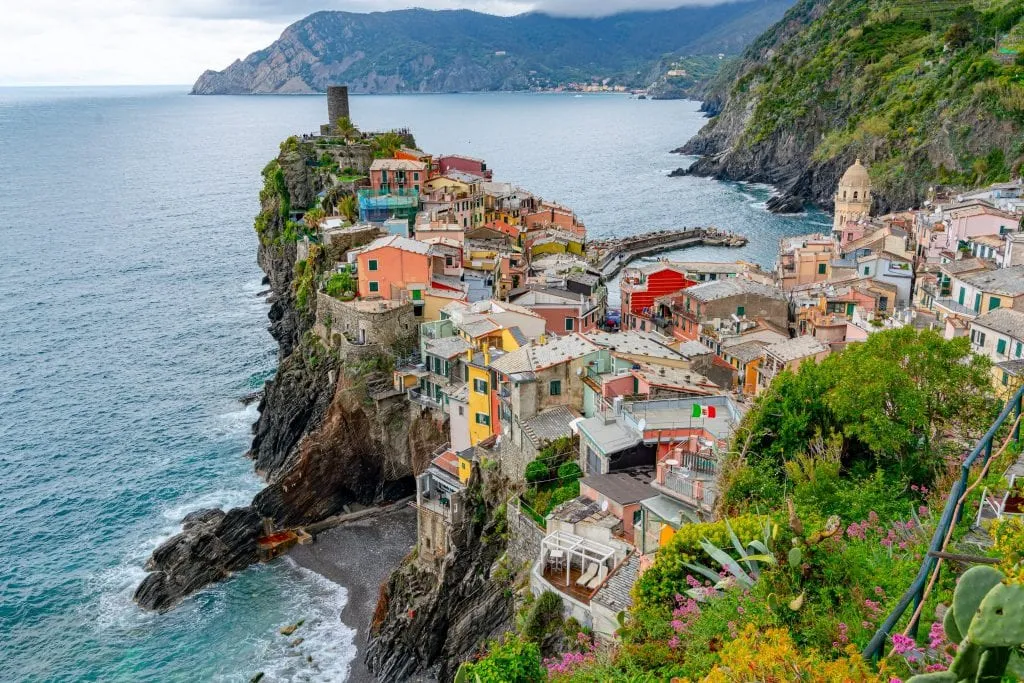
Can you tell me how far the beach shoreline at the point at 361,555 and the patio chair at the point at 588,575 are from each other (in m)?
15.2

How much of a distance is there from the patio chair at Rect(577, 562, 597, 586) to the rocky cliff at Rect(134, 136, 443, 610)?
21985 millimetres

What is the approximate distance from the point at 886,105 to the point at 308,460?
366 feet

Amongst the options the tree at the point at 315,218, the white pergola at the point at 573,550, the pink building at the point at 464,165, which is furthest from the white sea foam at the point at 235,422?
the white pergola at the point at 573,550

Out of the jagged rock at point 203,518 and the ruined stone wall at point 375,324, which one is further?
the ruined stone wall at point 375,324

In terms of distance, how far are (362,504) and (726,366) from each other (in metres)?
21.1

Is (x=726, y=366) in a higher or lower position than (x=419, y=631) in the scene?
higher

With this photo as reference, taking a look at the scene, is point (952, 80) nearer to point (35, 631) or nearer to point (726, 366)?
point (726, 366)

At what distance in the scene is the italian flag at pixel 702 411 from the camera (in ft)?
97.0

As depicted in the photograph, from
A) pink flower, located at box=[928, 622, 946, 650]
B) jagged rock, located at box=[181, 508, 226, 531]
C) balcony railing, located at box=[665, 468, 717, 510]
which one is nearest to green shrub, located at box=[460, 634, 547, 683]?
balcony railing, located at box=[665, 468, 717, 510]

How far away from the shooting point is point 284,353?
67.6 m

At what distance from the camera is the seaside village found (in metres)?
26.0

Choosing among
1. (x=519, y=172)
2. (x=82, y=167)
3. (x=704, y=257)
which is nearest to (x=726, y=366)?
(x=704, y=257)

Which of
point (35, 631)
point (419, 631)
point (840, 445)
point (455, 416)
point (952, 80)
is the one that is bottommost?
point (35, 631)

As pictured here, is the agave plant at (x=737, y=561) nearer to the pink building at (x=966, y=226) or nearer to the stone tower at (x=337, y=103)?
the pink building at (x=966, y=226)
